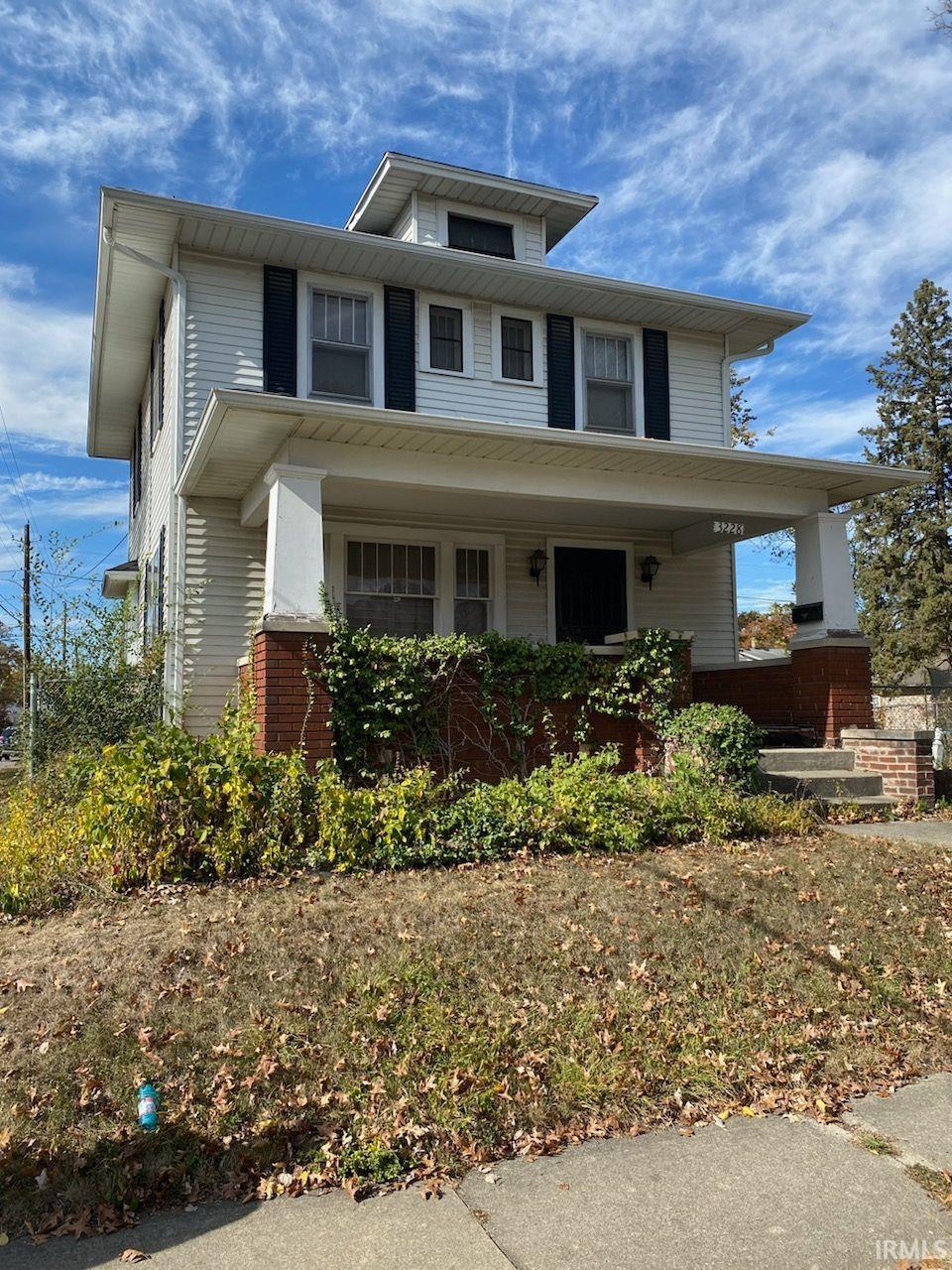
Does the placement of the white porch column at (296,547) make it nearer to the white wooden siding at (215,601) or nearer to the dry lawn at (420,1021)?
the white wooden siding at (215,601)

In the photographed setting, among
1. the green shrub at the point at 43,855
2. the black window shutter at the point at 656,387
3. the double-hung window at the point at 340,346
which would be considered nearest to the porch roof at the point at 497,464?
the double-hung window at the point at 340,346

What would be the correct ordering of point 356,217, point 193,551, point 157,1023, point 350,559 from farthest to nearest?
point 356,217 → point 350,559 → point 193,551 → point 157,1023

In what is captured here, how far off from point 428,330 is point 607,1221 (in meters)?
10.1

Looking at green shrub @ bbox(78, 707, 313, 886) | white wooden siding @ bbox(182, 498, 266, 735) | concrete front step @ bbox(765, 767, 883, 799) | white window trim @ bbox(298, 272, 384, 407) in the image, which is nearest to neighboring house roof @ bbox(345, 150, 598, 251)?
white window trim @ bbox(298, 272, 384, 407)

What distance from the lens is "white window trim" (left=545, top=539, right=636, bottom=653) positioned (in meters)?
11.9

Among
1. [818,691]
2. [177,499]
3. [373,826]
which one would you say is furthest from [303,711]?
[818,691]

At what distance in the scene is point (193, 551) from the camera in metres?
9.99

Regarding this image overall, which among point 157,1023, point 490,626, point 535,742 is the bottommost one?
point 157,1023

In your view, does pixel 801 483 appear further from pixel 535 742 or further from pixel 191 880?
pixel 191 880

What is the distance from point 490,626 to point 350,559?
1979 millimetres

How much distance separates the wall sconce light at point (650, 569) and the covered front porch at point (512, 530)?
0.03m

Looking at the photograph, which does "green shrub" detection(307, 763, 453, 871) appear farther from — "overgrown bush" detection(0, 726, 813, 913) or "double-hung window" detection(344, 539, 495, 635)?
"double-hung window" detection(344, 539, 495, 635)

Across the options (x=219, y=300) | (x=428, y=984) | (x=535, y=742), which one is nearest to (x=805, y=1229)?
(x=428, y=984)

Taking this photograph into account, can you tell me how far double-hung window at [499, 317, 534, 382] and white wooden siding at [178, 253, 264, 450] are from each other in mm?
3028
